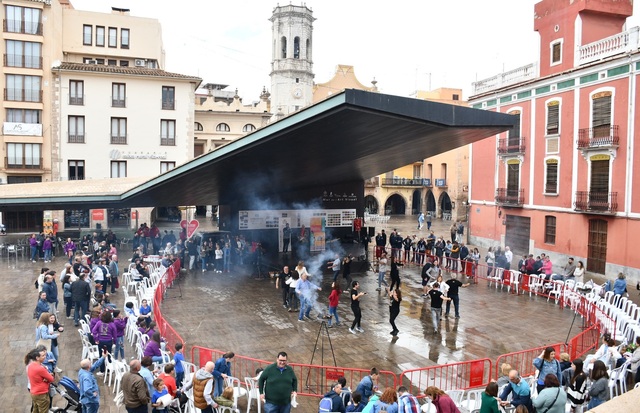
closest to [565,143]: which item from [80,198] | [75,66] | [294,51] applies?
[80,198]

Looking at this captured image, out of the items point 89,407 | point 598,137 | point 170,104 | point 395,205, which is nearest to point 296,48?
point 395,205

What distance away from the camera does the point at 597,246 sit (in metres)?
23.1

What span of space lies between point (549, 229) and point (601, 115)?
21.5 feet

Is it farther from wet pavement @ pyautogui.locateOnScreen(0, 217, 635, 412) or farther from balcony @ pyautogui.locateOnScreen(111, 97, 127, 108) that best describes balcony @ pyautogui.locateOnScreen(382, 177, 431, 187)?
wet pavement @ pyautogui.locateOnScreen(0, 217, 635, 412)

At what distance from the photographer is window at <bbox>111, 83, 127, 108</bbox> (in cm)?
3697

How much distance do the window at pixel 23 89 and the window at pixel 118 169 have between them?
689cm

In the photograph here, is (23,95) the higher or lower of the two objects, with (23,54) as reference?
lower

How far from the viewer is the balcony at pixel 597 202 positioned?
2202cm

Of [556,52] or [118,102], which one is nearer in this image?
[556,52]

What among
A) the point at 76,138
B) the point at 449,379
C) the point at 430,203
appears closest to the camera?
the point at 449,379

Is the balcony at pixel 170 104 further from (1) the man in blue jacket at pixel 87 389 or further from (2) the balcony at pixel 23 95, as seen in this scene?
(1) the man in blue jacket at pixel 87 389

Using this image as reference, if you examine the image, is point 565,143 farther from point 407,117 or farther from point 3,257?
point 3,257

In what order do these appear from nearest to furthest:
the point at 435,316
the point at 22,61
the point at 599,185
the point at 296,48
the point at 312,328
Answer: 1. the point at 312,328
2. the point at 435,316
3. the point at 599,185
4. the point at 22,61
5. the point at 296,48

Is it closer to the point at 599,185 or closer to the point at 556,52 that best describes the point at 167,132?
the point at 556,52
